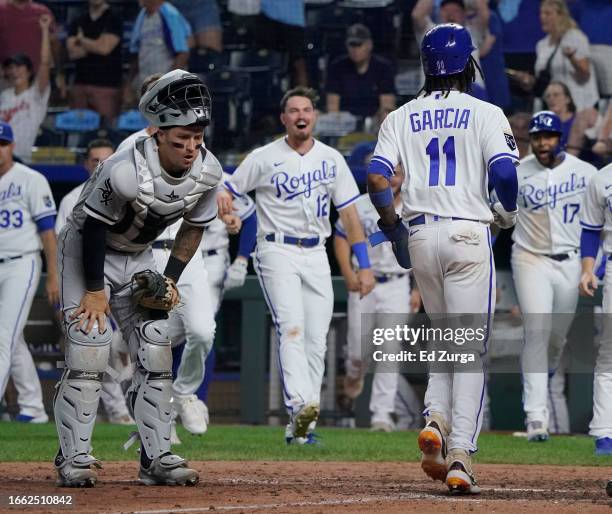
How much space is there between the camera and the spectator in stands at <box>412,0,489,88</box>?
41.8 feet

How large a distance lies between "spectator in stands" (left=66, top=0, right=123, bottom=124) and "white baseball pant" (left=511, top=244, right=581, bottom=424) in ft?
17.4

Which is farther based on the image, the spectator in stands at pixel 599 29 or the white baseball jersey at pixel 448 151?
the spectator in stands at pixel 599 29

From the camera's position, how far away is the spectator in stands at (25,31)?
13.2 meters

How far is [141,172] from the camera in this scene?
511 centimetres

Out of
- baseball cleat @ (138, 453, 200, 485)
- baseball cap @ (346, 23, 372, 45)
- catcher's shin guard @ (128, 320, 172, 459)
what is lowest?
baseball cleat @ (138, 453, 200, 485)

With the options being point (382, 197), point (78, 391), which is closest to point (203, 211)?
point (382, 197)

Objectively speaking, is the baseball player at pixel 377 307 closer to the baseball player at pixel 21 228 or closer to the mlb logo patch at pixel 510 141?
the baseball player at pixel 21 228

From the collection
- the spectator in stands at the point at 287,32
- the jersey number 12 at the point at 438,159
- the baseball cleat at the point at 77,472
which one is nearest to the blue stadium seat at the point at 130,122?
the spectator in stands at the point at 287,32

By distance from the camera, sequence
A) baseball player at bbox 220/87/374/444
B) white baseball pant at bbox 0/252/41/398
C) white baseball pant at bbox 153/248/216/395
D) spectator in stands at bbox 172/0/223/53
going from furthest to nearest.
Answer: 1. spectator in stands at bbox 172/0/223/53
2. white baseball pant at bbox 0/252/41/398
3. baseball player at bbox 220/87/374/444
4. white baseball pant at bbox 153/248/216/395

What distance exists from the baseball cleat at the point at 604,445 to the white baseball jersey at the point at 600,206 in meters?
1.17

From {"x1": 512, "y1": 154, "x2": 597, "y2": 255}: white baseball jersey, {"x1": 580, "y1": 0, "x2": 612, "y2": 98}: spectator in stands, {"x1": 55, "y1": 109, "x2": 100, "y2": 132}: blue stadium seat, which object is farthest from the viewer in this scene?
{"x1": 55, "y1": 109, "x2": 100, "y2": 132}: blue stadium seat

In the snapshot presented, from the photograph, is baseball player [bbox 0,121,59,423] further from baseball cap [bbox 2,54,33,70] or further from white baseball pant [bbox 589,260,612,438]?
baseball cap [bbox 2,54,33,70]

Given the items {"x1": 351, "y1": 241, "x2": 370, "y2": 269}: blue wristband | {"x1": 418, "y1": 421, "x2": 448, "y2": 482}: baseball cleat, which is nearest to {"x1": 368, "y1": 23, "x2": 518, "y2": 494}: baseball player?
{"x1": 418, "y1": 421, "x2": 448, "y2": 482}: baseball cleat

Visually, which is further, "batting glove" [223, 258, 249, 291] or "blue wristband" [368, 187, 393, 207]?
"batting glove" [223, 258, 249, 291]
